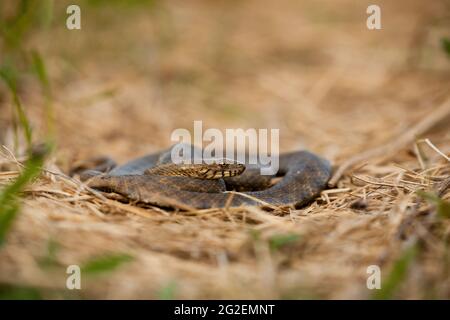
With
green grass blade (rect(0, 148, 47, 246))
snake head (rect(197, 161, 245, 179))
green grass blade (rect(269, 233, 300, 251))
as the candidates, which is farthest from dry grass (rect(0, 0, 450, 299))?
snake head (rect(197, 161, 245, 179))

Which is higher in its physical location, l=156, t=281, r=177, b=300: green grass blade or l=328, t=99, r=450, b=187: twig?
l=328, t=99, r=450, b=187: twig

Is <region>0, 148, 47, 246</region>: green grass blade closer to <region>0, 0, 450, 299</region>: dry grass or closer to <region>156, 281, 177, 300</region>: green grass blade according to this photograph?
<region>0, 0, 450, 299</region>: dry grass

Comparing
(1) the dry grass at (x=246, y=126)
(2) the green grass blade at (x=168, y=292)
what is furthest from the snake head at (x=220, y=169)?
(2) the green grass blade at (x=168, y=292)

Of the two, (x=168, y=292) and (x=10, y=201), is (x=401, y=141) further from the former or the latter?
(x=10, y=201)

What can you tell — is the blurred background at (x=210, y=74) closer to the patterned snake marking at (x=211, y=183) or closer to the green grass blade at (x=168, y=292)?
the patterned snake marking at (x=211, y=183)

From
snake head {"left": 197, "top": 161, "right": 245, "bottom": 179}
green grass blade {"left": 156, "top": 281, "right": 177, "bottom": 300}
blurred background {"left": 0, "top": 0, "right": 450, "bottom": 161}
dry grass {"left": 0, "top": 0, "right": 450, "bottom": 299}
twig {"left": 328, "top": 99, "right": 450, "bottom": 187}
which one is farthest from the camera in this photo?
blurred background {"left": 0, "top": 0, "right": 450, "bottom": 161}

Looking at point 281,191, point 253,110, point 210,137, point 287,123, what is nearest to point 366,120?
point 287,123
